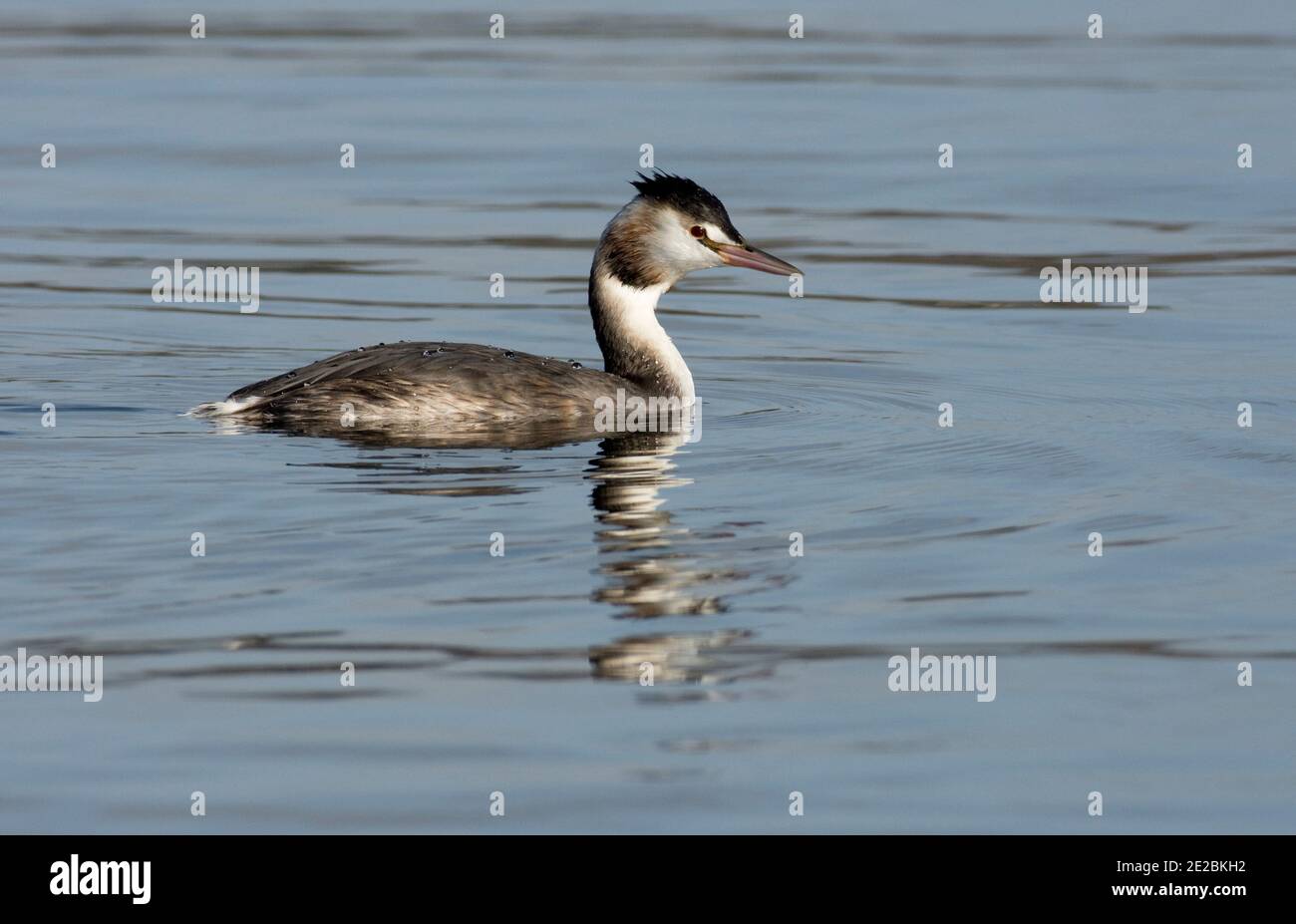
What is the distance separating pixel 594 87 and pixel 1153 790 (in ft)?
63.0

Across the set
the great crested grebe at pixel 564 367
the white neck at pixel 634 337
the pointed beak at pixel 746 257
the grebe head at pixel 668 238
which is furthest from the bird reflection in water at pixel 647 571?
the pointed beak at pixel 746 257

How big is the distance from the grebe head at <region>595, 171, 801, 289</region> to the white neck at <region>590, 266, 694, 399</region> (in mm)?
59

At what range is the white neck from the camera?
39.3 ft

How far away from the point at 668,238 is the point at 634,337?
54 centimetres

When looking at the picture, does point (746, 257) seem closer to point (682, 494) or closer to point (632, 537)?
point (682, 494)

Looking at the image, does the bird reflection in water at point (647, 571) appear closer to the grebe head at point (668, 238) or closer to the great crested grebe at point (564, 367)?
the great crested grebe at point (564, 367)

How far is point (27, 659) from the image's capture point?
287 inches

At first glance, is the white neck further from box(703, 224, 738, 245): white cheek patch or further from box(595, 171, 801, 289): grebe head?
box(703, 224, 738, 245): white cheek patch

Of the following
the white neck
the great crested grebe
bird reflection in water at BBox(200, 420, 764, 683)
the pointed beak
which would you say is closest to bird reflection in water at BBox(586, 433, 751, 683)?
bird reflection in water at BBox(200, 420, 764, 683)

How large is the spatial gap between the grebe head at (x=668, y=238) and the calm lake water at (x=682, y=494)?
0.79 metres

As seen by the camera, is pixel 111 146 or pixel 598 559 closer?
pixel 598 559

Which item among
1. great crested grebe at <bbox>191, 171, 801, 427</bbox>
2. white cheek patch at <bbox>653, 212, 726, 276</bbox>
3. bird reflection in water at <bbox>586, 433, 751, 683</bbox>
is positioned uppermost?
A: white cheek patch at <bbox>653, 212, 726, 276</bbox>

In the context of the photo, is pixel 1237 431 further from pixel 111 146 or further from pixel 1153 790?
pixel 111 146

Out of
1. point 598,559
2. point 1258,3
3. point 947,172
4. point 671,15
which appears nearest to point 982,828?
point 598,559
